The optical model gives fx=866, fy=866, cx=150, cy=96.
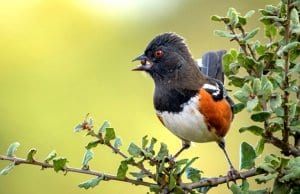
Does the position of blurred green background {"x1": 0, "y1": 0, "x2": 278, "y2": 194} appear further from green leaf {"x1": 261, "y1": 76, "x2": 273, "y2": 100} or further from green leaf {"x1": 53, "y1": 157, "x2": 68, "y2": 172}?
green leaf {"x1": 261, "y1": 76, "x2": 273, "y2": 100}

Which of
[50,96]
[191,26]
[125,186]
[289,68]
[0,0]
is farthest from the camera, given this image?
[191,26]

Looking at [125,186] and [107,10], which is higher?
[107,10]

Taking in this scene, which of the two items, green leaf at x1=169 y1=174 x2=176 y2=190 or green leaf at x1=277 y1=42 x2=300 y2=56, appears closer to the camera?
green leaf at x1=277 y1=42 x2=300 y2=56

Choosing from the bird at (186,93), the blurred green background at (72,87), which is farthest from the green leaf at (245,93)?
the blurred green background at (72,87)

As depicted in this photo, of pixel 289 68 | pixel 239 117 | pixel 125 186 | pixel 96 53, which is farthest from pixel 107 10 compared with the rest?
pixel 289 68

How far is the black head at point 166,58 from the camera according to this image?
11.0 ft

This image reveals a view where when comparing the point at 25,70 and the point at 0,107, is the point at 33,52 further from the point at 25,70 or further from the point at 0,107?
the point at 0,107

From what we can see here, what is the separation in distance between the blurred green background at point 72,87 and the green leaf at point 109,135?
326 cm

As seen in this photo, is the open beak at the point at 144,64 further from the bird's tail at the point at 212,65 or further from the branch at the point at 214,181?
the branch at the point at 214,181

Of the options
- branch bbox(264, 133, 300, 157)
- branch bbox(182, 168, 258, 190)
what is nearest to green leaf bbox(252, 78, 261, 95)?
branch bbox(264, 133, 300, 157)

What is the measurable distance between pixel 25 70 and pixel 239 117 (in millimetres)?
1684

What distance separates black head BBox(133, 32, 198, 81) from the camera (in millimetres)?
3346

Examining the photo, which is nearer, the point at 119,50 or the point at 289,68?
the point at 289,68

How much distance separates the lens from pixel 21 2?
663 centimetres
